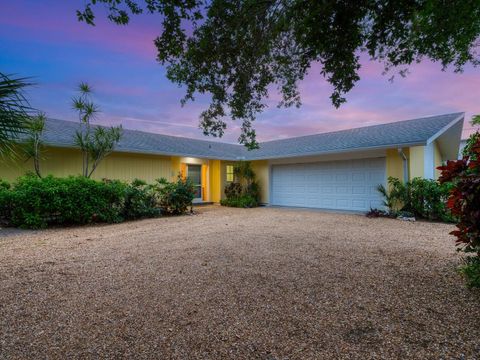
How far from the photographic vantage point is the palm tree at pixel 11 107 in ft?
7.14

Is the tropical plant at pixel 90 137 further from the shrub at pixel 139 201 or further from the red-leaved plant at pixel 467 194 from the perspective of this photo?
the red-leaved plant at pixel 467 194

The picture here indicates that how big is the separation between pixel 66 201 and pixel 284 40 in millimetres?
7640

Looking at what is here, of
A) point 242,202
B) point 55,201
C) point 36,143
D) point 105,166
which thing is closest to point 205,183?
point 242,202

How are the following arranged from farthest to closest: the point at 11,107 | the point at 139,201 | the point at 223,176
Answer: the point at 223,176 < the point at 139,201 < the point at 11,107

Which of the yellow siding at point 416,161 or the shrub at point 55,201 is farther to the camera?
the yellow siding at point 416,161

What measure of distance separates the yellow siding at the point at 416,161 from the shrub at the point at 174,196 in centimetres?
883

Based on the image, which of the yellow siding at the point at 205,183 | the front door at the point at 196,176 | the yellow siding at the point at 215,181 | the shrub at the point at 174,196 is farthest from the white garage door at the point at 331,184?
the shrub at the point at 174,196

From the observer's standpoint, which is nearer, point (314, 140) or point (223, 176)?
point (314, 140)

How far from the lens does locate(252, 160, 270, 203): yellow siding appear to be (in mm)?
15672

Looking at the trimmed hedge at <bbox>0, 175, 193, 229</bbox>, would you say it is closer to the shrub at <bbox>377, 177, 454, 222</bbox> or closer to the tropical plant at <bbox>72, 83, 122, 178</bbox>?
the tropical plant at <bbox>72, 83, 122, 178</bbox>

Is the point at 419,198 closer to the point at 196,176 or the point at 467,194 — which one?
the point at 467,194

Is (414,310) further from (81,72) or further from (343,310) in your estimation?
(81,72)

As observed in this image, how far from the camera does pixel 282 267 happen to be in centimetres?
432

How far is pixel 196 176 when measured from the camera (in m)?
16.1
